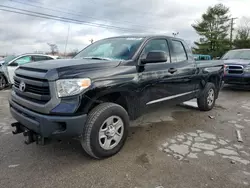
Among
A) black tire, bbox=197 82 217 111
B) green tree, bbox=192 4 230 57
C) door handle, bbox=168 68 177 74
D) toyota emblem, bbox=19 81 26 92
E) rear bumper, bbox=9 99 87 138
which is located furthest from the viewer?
green tree, bbox=192 4 230 57

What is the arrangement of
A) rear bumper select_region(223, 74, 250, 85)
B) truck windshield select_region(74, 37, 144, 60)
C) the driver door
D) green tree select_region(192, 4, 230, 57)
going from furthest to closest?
green tree select_region(192, 4, 230, 57) → the driver door → rear bumper select_region(223, 74, 250, 85) → truck windshield select_region(74, 37, 144, 60)

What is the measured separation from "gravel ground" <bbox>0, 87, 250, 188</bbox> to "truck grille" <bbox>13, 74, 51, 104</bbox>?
36.3 inches

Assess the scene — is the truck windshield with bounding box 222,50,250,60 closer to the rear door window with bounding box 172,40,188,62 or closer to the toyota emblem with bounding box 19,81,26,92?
the rear door window with bounding box 172,40,188,62

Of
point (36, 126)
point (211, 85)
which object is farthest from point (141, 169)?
point (211, 85)

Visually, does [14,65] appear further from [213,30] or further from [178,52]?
[213,30]

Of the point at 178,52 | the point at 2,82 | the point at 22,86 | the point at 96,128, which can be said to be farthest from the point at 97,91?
the point at 2,82

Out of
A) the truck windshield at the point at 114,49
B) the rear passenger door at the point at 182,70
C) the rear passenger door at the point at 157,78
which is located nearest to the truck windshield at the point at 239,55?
the rear passenger door at the point at 182,70

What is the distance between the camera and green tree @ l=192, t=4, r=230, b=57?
118ft

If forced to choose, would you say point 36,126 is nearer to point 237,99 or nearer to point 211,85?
point 211,85

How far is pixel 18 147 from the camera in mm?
3545

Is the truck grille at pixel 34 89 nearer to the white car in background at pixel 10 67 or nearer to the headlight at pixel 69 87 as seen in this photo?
the headlight at pixel 69 87

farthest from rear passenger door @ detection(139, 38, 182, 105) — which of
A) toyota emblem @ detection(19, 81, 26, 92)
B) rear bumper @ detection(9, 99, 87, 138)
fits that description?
toyota emblem @ detection(19, 81, 26, 92)

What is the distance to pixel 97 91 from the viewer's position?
113 inches

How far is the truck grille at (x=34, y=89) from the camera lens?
2.72 meters
